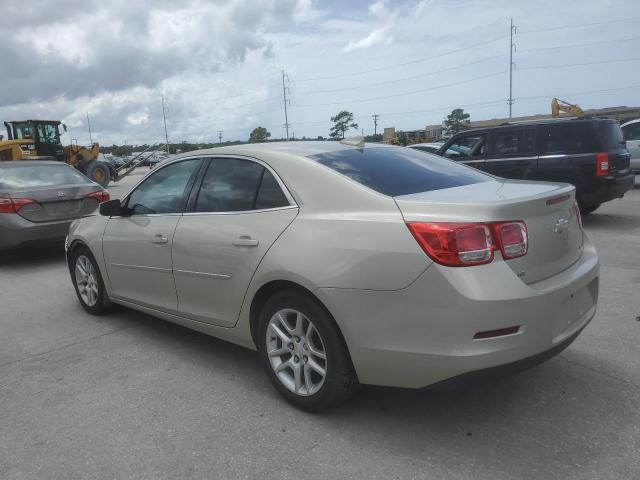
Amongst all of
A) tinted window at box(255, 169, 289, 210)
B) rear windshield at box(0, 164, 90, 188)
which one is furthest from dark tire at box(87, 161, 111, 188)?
tinted window at box(255, 169, 289, 210)

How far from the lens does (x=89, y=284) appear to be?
525 centimetres

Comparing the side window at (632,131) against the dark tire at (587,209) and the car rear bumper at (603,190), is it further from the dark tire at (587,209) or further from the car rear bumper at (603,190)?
the car rear bumper at (603,190)

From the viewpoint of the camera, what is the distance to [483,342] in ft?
8.32

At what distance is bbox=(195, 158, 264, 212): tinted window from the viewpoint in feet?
11.7

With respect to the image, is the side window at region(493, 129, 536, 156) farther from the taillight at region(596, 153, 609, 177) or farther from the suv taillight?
the suv taillight

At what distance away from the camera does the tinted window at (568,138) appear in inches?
340

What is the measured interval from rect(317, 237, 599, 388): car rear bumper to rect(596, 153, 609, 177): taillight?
6511 millimetres

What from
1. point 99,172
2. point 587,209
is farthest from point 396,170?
point 99,172

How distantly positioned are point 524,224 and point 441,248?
1.60 ft

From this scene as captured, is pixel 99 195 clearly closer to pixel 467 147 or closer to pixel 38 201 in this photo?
pixel 38 201

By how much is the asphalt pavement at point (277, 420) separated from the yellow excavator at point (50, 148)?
18998 millimetres

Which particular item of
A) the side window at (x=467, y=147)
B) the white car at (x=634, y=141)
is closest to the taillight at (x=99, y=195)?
the side window at (x=467, y=147)

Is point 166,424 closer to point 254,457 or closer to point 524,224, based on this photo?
point 254,457

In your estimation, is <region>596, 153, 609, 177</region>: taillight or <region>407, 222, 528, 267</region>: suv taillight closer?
<region>407, 222, 528, 267</region>: suv taillight
